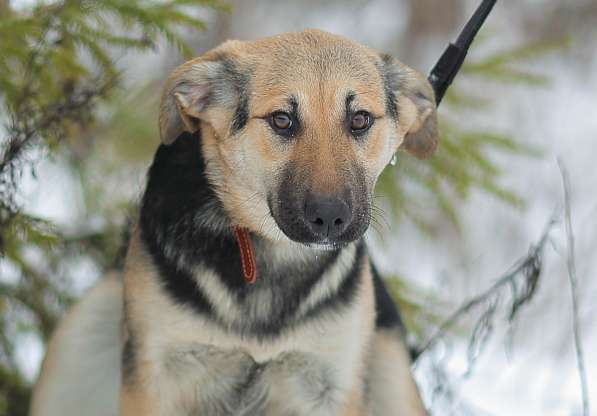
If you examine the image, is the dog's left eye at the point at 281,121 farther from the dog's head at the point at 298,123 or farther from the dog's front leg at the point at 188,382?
the dog's front leg at the point at 188,382

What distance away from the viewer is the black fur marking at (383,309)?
3.56 meters

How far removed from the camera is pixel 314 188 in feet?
8.72

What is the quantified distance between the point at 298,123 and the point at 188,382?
105cm

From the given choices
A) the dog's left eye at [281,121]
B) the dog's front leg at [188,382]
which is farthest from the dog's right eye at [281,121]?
the dog's front leg at [188,382]

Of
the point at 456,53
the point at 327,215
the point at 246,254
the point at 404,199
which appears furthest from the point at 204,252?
the point at 404,199

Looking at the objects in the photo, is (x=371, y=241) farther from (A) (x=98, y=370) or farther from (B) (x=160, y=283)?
(B) (x=160, y=283)

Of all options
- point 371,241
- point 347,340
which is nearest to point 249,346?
point 347,340

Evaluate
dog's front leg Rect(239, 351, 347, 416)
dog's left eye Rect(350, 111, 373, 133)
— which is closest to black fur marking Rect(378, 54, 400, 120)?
Answer: dog's left eye Rect(350, 111, 373, 133)

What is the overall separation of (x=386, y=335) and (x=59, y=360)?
137cm

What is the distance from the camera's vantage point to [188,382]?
3.12 m

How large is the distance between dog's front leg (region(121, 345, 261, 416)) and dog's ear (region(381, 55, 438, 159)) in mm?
1043

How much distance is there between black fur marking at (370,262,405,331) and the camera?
140 inches

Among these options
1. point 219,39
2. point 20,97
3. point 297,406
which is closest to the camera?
point 297,406

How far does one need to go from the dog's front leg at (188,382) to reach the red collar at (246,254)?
277 mm
